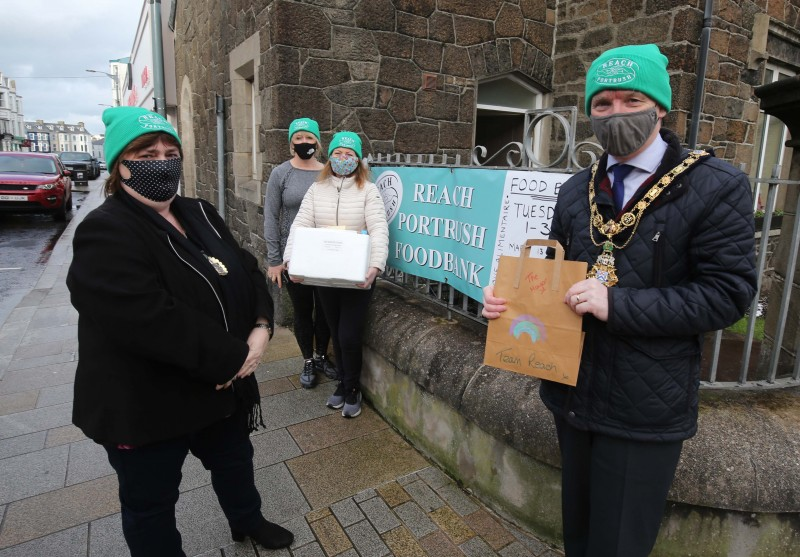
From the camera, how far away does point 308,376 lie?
389 centimetres

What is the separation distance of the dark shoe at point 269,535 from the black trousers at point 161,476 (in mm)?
280

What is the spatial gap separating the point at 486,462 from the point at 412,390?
2.34 ft

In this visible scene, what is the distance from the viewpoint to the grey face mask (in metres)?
1.40

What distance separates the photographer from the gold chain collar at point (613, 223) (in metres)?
1.37

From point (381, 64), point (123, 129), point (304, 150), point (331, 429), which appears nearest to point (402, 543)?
point (331, 429)

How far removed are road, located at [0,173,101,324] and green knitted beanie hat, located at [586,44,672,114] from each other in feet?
23.4

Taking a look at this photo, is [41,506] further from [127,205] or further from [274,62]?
[274,62]

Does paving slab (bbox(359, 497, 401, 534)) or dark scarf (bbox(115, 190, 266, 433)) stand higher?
dark scarf (bbox(115, 190, 266, 433))

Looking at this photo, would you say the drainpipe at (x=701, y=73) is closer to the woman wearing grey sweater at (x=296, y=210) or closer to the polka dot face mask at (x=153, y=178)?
the woman wearing grey sweater at (x=296, y=210)

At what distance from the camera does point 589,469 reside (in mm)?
1650

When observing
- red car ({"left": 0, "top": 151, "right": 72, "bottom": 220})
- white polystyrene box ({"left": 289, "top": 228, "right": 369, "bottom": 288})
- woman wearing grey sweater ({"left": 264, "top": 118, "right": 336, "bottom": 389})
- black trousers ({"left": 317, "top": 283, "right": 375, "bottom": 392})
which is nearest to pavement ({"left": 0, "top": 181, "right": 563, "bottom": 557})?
black trousers ({"left": 317, "top": 283, "right": 375, "bottom": 392})

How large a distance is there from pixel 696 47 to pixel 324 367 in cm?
460

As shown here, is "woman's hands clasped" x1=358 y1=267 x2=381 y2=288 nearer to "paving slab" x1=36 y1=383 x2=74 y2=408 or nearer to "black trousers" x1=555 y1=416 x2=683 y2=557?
"black trousers" x1=555 y1=416 x2=683 y2=557

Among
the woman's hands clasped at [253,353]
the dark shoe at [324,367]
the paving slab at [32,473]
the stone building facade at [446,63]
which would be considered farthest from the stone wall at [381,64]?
the woman's hands clasped at [253,353]
